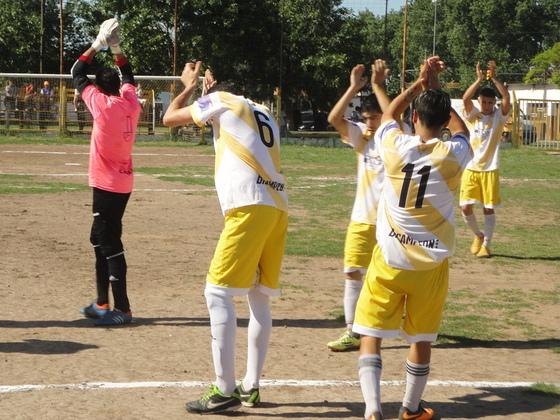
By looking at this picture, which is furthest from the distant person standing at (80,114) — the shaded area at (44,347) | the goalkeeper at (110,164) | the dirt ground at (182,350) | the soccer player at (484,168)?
the shaded area at (44,347)

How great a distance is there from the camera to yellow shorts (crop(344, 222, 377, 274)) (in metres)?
6.53

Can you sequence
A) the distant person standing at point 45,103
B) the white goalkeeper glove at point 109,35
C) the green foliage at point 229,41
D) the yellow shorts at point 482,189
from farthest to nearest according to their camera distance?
the green foliage at point 229,41 → the distant person standing at point 45,103 → the yellow shorts at point 482,189 → the white goalkeeper glove at point 109,35

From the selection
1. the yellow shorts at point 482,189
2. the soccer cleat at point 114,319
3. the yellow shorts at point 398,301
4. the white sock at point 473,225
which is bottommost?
the soccer cleat at point 114,319

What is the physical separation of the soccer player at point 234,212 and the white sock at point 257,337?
0.02 m

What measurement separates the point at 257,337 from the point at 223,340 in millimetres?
301

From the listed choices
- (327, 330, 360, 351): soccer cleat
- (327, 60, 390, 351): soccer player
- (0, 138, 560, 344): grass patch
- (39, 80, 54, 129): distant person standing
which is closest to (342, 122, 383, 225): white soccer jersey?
(327, 60, 390, 351): soccer player

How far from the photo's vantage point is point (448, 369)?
20.1ft

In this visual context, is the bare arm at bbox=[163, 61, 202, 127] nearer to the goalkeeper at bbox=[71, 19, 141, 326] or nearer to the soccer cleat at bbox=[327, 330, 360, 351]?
the goalkeeper at bbox=[71, 19, 141, 326]

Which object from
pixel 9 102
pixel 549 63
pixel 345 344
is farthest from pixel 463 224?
pixel 549 63

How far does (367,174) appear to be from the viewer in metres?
6.48

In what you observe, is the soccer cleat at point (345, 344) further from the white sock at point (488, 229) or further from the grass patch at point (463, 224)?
the white sock at point (488, 229)

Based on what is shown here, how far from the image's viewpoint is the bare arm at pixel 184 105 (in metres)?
5.19

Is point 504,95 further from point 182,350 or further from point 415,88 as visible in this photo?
point 182,350

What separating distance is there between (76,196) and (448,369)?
10.4 metres
